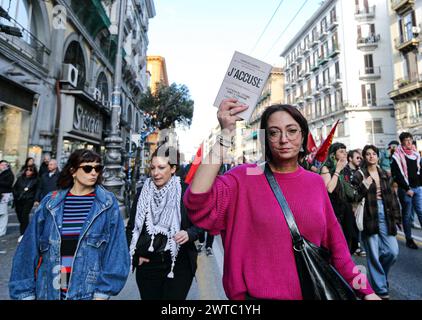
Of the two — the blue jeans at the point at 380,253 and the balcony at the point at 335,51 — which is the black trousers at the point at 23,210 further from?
the balcony at the point at 335,51

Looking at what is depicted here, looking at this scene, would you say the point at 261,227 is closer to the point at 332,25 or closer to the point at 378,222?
the point at 378,222

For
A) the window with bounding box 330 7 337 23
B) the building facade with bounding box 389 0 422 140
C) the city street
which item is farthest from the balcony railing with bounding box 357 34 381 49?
the city street

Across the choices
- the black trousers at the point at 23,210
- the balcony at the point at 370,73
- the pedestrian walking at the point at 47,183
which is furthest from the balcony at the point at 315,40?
the black trousers at the point at 23,210

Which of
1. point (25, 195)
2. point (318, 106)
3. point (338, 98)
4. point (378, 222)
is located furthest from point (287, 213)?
point (318, 106)

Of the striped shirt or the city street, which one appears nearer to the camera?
the striped shirt

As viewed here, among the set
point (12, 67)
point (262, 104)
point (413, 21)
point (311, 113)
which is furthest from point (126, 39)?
point (262, 104)

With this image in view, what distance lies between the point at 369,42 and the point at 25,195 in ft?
130

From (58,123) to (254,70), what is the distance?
1382cm

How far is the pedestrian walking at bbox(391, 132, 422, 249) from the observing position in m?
5.41

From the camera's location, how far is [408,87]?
2481 centimetres

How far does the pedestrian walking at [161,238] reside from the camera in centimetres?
238

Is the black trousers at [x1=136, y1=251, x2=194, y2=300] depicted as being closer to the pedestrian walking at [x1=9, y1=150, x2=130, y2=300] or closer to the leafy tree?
the pedestrian walking at [x1=9, y1=150, x2=130, y2=300]
